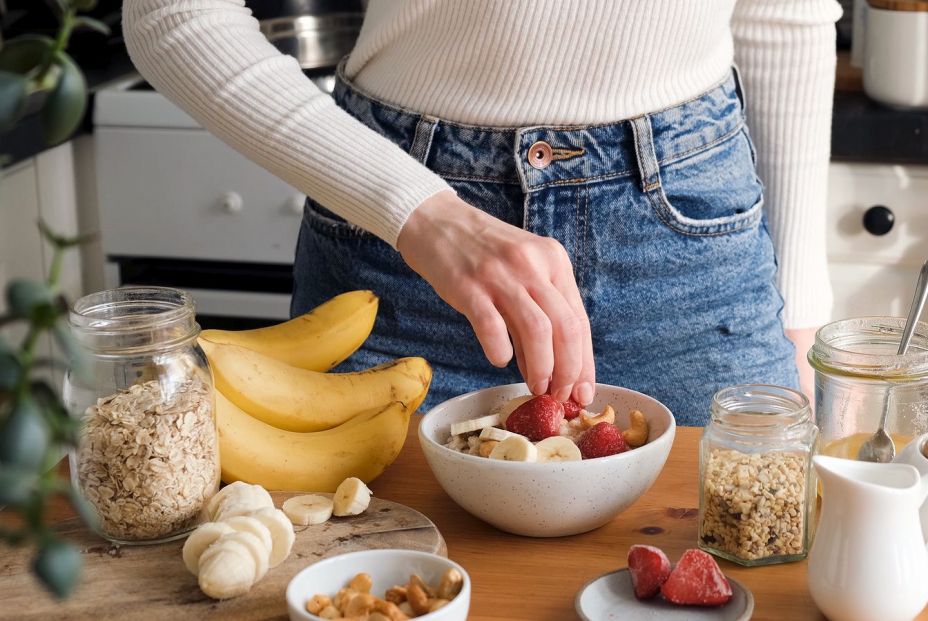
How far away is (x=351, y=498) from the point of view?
2.49ft

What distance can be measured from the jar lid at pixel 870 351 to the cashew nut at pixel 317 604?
1.24 ft

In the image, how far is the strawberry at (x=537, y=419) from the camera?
2.53ft

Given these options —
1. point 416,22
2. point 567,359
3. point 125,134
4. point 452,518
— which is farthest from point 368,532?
point 125,134

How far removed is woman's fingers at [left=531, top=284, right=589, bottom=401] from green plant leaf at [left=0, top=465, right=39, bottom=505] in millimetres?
535

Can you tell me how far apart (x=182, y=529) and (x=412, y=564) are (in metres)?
0.18

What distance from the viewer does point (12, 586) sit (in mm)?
688

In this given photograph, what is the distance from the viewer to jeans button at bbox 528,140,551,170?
102cm

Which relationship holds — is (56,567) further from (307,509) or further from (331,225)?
(331,225)

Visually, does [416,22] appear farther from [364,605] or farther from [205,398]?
[364,605]

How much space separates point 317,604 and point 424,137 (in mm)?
536

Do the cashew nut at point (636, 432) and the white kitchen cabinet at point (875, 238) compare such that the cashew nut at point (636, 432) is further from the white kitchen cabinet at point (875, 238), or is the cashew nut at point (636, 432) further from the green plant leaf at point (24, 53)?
the white kitchen cabinet at point (875, 238)

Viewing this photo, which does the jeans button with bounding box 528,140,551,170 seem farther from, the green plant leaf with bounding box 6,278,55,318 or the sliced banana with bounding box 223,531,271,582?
the green plant leaf with bounding box 6,278,55,318

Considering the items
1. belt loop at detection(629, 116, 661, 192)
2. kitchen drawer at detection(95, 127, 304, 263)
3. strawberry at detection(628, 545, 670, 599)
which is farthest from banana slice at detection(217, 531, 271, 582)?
kitchen drawer at detection(95, 127, 304, 263)

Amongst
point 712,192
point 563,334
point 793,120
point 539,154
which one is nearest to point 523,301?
point 563,334
